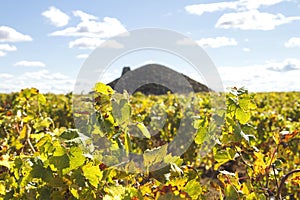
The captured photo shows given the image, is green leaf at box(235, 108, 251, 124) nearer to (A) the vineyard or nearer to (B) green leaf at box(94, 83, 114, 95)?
(A) the vineyard

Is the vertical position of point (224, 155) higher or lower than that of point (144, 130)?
lower

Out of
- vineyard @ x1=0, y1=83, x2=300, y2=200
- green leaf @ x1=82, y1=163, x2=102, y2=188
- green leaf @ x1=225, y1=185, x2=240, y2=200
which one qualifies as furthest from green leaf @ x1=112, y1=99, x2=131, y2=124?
green leaf @ x1=225, y1=185, x2=240, y2=200

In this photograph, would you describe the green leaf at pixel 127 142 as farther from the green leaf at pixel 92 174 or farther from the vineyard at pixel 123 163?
the green leaf at pixel 92 174

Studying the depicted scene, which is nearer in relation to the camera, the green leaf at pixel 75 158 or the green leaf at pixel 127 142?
the green leaf at pixel 75 158

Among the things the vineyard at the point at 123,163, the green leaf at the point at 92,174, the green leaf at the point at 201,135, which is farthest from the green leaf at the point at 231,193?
the green leaf at the point at 92,174

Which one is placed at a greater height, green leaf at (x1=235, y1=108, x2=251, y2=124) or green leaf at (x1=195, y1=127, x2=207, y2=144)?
green leaf at (x1=235, y1=108, x2=251, y2=124)

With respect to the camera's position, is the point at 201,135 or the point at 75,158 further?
the point at 201,135

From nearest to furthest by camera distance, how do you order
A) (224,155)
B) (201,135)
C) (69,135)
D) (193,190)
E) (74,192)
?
(193,190)
(74,192)
(69,135)
(224,155)
(201,135)

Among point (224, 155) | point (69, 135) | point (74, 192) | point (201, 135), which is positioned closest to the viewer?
point (74, 192)

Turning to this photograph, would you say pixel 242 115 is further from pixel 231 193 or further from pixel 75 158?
pixel 75 158

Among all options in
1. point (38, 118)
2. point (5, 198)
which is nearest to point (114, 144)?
point (5, 198)

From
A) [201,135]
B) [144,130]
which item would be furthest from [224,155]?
[144,130]

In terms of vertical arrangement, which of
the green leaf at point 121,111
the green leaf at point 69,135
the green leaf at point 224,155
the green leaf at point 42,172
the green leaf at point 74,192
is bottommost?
the green leaf at point 74,192

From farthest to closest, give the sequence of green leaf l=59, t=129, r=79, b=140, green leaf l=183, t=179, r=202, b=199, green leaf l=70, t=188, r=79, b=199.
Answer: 1. green leaf l=59, t=129, r=79, b=140
2. green leaf l=70, t=188, r=79, b=199
3. green leaf l=183, t=179, r=202, b=199
